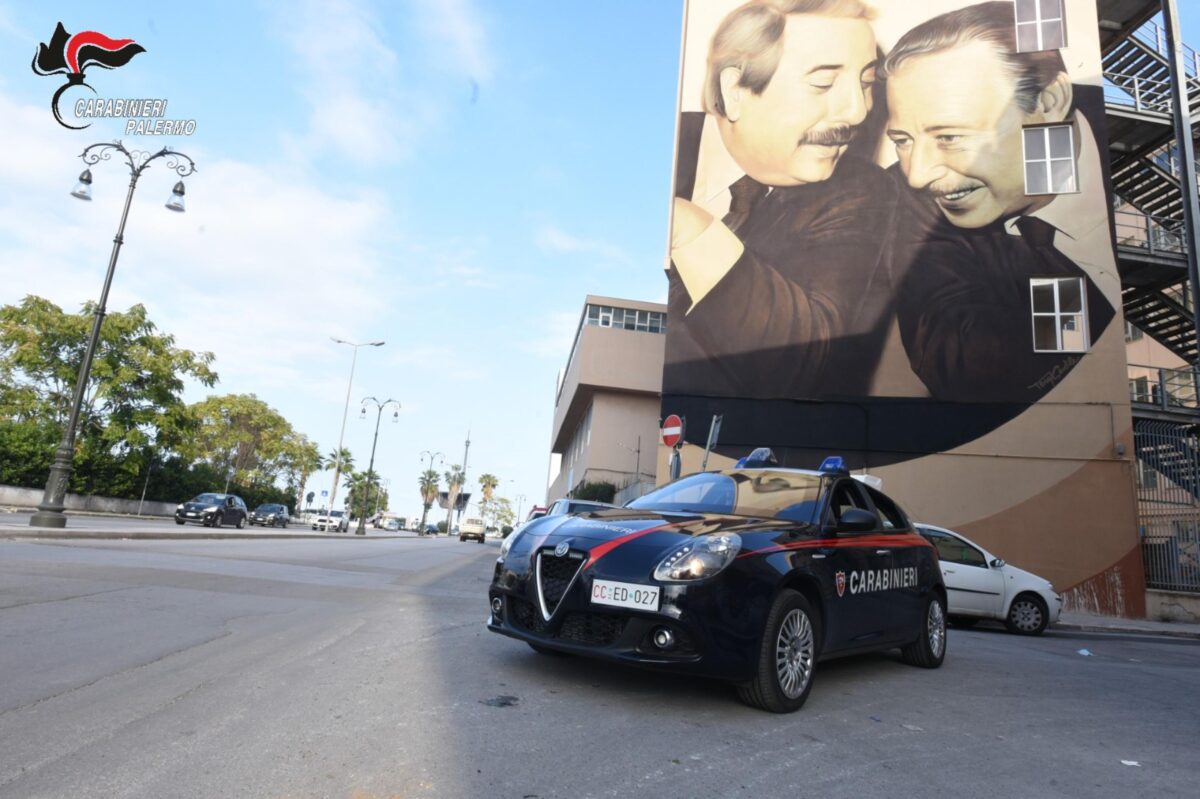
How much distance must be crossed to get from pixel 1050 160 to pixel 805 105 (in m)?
7.01

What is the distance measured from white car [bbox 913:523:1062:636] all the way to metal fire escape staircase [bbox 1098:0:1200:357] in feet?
43.4

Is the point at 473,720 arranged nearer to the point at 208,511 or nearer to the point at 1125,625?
the point at 1125,625

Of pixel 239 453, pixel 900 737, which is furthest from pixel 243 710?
pixel 239 453

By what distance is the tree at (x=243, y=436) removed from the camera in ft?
185

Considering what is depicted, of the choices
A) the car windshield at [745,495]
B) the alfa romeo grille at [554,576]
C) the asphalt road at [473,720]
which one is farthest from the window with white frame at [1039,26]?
the alfa romeo grille at [554,576]

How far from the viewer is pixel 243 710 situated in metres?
3.72

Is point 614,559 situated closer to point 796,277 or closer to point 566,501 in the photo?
point 566,501

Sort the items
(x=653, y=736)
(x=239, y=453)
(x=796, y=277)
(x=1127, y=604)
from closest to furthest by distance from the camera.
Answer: (x=653, y=736)
(x=1127, y=604)
(x=796, y=277)
(x=239, y=453)

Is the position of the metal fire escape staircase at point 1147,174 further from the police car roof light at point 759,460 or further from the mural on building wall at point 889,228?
the police car roof light at point 759,460

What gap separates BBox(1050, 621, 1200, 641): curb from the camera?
45.3 ft

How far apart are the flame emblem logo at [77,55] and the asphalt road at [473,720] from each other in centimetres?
1587

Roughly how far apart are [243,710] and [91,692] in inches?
35.7

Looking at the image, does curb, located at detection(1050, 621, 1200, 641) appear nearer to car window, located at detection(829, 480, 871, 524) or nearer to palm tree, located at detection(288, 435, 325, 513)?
car window, located at detection(829, 480, 871, 524)

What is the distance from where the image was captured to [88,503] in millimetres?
34688
